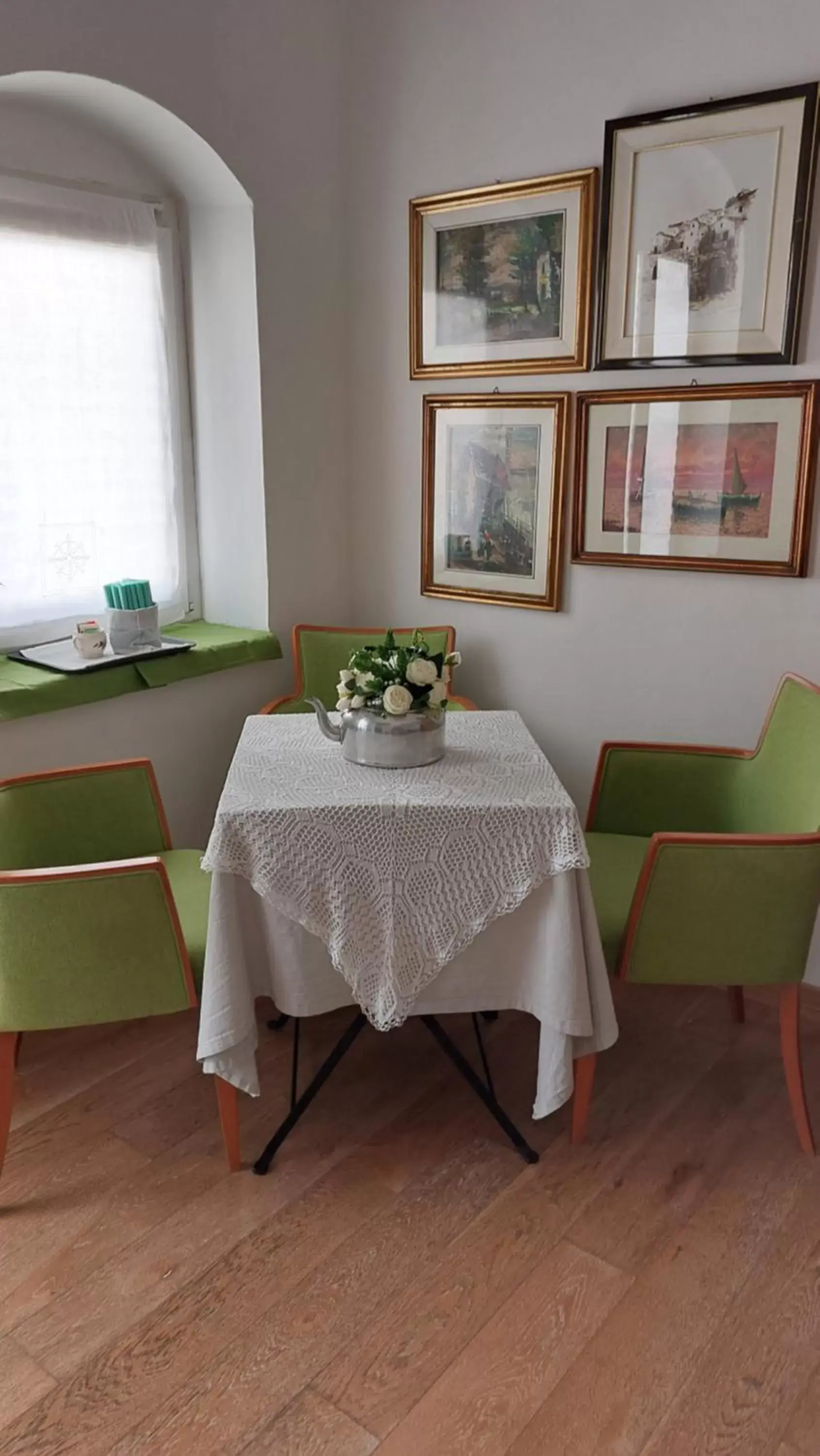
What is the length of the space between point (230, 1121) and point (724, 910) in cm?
116

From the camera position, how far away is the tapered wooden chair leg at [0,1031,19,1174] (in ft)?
6.90

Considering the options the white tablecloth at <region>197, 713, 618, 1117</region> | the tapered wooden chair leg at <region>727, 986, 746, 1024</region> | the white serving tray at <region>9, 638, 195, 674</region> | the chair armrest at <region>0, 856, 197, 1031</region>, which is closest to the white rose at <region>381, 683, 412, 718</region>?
the white tablecloth at <region>197, 713, 618, 1117</region>

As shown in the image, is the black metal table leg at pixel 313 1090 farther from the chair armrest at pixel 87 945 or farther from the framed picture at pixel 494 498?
the framed picture at pixel 494 498

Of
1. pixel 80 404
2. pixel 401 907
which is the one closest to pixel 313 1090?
pixel 401 907

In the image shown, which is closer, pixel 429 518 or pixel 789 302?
pixel 789 302

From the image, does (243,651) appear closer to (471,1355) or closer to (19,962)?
(19,962)

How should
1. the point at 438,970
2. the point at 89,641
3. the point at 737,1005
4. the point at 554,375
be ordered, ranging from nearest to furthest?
1. the point at 438,970
2. the point at 737,1005
3. the point at 89,641
4. the point at 554,375

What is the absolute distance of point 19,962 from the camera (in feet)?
6.66

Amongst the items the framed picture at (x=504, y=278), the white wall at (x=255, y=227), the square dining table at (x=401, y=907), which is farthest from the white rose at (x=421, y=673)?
the framed picture at (x=504, y=278)

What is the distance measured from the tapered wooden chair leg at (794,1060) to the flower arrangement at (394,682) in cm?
103

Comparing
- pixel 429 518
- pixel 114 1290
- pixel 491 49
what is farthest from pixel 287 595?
pixel 114 1290

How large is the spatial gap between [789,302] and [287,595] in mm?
1764

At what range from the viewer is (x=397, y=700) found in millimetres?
2123

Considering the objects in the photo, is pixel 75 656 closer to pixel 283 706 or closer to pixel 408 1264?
pixel 283 706
